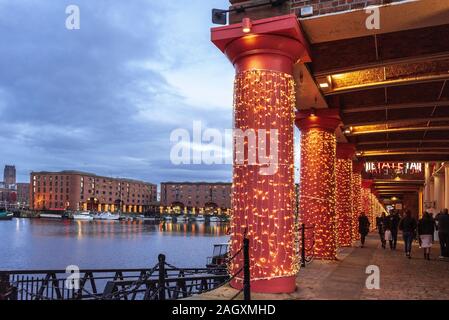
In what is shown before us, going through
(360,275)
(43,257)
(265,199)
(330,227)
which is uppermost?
(265,199)

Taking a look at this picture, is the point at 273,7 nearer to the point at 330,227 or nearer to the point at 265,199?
the point at 265,199

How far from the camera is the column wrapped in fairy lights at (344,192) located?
17844 mm

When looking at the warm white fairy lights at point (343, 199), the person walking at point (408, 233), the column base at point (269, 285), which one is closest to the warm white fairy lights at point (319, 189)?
the person walking at point (408, 233)

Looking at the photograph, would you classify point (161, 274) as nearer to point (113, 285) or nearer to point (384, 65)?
point (113, 285)

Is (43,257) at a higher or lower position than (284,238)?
lower

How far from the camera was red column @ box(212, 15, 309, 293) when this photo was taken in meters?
8.23

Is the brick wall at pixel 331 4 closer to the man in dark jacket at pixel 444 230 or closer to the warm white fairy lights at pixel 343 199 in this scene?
the man in dark jacket at pixel 444 230

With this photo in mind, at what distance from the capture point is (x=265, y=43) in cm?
826

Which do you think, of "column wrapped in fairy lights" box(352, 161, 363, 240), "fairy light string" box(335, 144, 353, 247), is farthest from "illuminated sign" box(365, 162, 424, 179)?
"fairy light string" box(335, 144, 353, 247)
